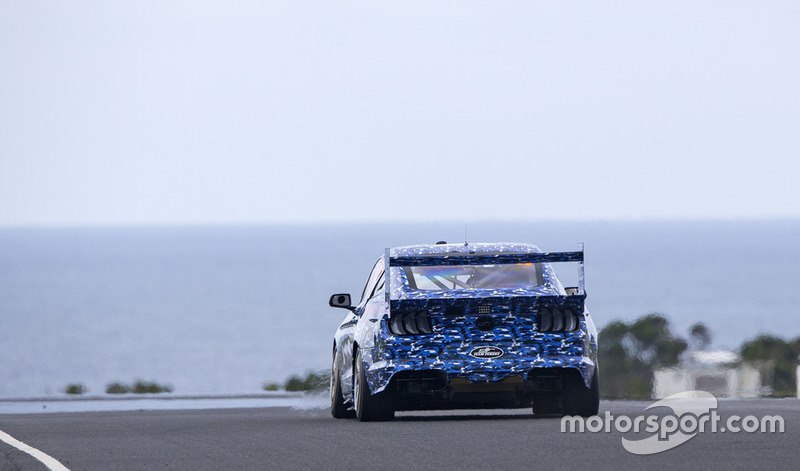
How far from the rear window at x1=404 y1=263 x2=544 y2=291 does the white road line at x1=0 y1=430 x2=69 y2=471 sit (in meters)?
3.58

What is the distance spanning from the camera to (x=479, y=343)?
12.5m

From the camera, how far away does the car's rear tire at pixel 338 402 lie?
1454 cm

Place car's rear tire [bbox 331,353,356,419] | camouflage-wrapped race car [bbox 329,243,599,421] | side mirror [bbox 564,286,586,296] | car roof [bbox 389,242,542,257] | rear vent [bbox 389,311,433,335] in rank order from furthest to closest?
1. car's rear tire [bbox 331,353,356,419]
2. car roof [bbox 389,242,542,257]
3. side mirror [bbox 564,286,586,296]
4. rear vent [bbox 389,311,433,335]
5. camouflage-wrapped race car [bbox 329,243,599,421]

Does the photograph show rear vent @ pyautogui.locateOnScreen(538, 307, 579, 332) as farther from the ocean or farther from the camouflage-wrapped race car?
the ocean

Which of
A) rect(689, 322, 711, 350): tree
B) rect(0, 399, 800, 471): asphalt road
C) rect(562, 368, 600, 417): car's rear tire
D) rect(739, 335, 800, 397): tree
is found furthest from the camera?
rect(689, 322, 711, 350): tree

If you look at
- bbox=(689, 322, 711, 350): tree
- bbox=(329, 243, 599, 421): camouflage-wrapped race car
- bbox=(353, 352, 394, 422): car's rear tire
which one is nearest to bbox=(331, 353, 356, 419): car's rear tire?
bbox=(353, 352, 394, 422): car's rear tire

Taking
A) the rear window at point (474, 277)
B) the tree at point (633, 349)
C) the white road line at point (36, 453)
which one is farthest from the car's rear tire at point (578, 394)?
the tree at point (633, 349)

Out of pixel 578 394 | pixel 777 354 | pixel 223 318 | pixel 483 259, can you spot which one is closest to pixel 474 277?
pixel 483 259

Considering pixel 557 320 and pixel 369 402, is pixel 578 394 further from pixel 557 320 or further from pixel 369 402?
pixel 369 402

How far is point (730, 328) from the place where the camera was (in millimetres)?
113812

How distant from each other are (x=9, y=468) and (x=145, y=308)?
133 metres

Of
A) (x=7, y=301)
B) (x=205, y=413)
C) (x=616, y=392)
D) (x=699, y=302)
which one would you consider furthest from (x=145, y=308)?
(x=205, y=413)

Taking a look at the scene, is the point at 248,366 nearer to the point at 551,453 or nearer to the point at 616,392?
the point at 616,392

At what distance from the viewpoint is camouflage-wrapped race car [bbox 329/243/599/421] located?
1248 cm
